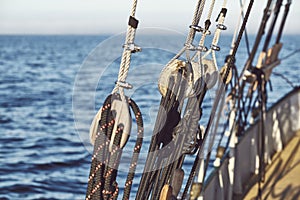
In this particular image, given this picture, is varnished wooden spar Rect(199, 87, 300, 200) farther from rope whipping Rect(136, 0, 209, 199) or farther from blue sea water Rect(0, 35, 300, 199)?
rope whipping Rect(136, 0, 209, 199)

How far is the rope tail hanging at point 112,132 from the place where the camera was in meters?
1.98

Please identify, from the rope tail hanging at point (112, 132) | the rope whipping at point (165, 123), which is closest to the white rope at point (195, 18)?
the rope whipping at point (165, 123)

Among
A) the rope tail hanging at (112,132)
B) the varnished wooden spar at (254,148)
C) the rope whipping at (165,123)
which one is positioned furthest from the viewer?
the varnished wooden spar at (254,148)

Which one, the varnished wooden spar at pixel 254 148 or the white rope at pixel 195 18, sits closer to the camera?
the white rope at pixel 195 18

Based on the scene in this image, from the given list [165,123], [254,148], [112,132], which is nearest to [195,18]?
[165,123]

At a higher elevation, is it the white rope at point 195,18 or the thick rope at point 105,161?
the white rope at point 195,18

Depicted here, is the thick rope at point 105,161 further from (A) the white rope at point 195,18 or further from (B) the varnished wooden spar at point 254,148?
(B) the varnished wooden spar at point 254,148

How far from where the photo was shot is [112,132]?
2006 mm

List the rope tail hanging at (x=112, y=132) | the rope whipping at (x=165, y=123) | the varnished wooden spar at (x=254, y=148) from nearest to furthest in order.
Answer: the rope tail hanging at (x=112, y=132)
the rope whipping at (x=165, y=123)
the varnished wooden spar at (x=254, y=148)

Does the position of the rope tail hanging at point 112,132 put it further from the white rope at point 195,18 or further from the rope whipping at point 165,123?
the white rope at point 195,18

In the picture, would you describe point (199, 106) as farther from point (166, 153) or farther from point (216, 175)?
point (216, 175)

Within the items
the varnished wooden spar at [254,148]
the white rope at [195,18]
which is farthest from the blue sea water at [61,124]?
the varnished wooden spar at [254,148]

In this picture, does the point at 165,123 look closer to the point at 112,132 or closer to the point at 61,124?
the point at 112,132

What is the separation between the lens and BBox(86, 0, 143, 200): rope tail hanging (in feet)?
6.51
